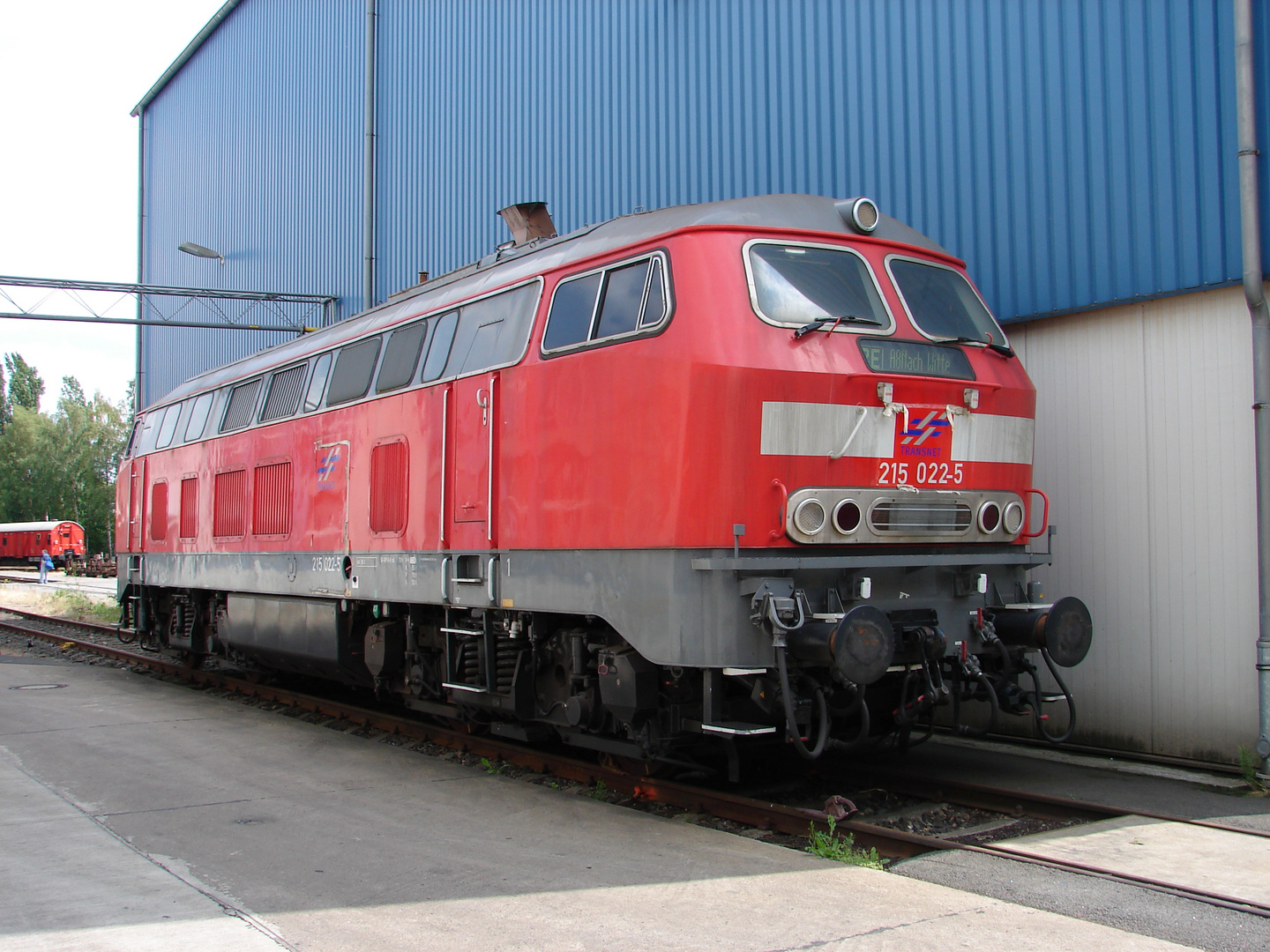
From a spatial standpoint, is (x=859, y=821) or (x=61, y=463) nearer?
(x=859, y=821)

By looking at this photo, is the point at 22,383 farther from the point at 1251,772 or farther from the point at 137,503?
the point at 1251,772

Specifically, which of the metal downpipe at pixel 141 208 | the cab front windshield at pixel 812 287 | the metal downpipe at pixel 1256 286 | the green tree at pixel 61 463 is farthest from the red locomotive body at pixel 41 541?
the metal downpipe at pixel 1256 286

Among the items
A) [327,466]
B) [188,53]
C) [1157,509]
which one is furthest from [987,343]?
[188,53]

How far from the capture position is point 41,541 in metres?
52.4

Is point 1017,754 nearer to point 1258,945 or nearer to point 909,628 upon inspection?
point 909,628

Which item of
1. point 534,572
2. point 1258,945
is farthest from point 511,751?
point 1258,945

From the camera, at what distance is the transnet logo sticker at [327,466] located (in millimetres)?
10013

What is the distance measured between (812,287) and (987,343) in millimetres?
1400

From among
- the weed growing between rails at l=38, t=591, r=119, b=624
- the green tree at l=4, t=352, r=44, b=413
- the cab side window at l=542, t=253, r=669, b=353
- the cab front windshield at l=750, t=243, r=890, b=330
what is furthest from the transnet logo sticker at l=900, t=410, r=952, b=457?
the green tree at l=4, t=352, r=44, b=413

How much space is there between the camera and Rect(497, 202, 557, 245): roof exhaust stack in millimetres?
9977

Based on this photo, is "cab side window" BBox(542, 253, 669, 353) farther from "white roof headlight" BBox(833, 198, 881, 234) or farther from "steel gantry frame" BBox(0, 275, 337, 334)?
"steel gantry frame" BBox(0, 275, 337, 334)

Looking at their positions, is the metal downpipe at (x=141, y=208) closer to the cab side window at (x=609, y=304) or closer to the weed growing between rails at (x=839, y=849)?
the cab side window at (x=609, y=304)

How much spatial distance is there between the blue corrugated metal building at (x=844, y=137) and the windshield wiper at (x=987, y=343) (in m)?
1.70

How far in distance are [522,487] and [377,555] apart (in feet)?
7.59
